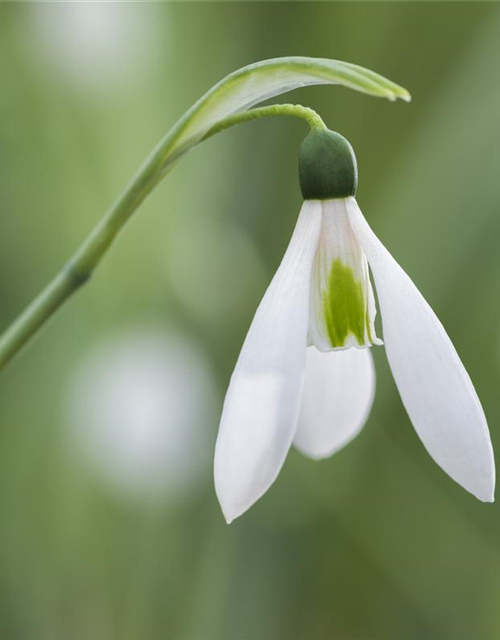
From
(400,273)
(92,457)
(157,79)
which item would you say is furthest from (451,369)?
(157,79)

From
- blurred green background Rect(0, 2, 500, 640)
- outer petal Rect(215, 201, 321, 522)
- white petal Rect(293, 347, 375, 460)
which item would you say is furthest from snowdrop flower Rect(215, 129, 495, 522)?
blurred green background Rect(0, 2, 500, 640)

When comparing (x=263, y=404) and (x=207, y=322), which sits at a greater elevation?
(x=263, y=404)

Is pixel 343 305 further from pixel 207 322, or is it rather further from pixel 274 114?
pixel 207 322

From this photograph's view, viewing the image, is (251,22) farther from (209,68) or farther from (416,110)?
(416,110)

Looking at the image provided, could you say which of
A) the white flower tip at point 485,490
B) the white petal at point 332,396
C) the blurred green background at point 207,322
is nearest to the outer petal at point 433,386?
the white flower tip at point 485,490

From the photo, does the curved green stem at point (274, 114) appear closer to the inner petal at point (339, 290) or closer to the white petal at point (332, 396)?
the inner petal at point (339, 290)

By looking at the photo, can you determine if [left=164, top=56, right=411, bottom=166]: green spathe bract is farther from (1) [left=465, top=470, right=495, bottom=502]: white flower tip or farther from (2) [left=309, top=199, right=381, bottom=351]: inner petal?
(1) [left=465, top=470, right=495, bottom=502]: white flower tip

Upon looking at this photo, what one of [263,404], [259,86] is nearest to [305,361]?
[263,404]
